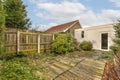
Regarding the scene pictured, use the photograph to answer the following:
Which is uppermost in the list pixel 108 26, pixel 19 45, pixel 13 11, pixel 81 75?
pixel 13 11

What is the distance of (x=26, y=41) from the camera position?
18281mm

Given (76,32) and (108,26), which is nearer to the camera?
(108,26)

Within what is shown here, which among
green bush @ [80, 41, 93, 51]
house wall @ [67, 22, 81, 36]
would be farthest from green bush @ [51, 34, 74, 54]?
house wall @ [67, 22, 81, 36]

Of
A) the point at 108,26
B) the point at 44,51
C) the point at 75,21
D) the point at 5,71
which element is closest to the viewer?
the point at 5,71

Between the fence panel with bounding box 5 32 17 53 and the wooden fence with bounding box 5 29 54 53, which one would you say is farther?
the wooden fence with bounding box 5 29 54 53

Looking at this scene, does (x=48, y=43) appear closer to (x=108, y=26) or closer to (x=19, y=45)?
(x=19, y=45)

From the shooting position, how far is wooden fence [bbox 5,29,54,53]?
1600 centimetres

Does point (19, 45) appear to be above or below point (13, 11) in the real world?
below

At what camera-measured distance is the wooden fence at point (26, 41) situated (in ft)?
52.5

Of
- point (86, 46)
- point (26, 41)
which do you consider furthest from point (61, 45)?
point (86, 46)

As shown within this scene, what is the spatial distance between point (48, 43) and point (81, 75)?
37.4 ft

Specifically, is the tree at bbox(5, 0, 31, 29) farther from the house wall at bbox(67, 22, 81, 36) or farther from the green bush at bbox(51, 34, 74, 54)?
the green bush at bbox(51, 34, 74, 54)

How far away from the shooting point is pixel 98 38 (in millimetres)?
28781

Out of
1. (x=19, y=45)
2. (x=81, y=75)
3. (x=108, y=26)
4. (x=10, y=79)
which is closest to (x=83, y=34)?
(x=108, y=26)
